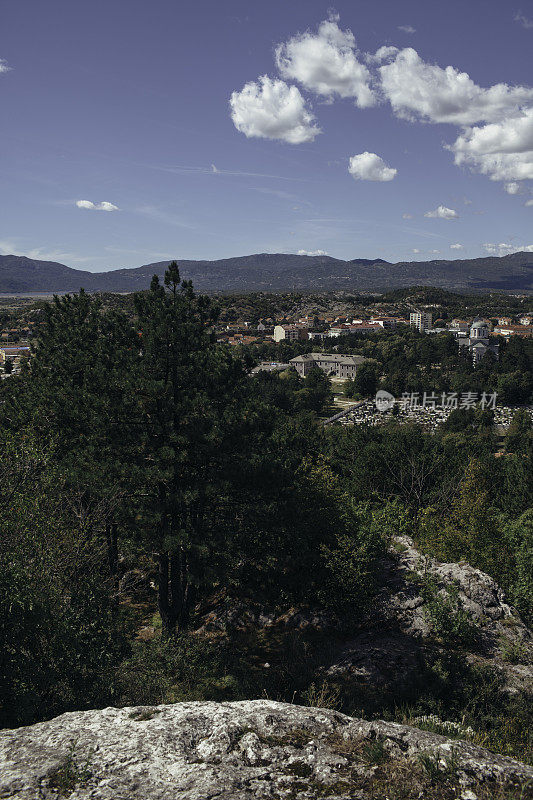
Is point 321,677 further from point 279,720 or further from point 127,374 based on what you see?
point 127,374

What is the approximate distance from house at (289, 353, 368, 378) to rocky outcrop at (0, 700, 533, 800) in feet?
449

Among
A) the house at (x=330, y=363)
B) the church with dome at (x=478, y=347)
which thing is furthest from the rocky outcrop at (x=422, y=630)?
the church with dome at (x=478, y=347)

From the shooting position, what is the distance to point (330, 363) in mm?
151125

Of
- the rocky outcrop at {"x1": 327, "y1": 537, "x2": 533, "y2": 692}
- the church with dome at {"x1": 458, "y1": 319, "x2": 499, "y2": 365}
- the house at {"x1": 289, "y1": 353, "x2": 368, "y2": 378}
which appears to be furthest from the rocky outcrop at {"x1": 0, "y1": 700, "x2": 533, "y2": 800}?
the church with dome at {"x1": 458, "y1": 319, "x2": 499, "y2": 365}

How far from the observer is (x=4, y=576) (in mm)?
8555

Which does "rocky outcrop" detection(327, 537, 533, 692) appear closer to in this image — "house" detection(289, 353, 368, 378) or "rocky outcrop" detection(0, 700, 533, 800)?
"rocky outcrop" detection(0, 700, 533, 800)

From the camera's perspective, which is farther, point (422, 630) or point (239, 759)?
point (422, 630)

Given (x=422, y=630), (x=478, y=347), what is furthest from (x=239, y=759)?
(x=478, y=347)

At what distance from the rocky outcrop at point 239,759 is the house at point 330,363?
137 meters

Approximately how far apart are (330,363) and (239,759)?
485 feet

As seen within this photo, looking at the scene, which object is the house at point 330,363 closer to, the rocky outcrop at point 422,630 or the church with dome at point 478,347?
the church with dome at point 478,347

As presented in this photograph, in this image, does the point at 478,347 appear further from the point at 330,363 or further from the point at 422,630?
the point at 422,630

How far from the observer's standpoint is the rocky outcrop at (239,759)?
5086 mm

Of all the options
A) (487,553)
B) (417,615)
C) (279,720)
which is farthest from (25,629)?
(487,553)
